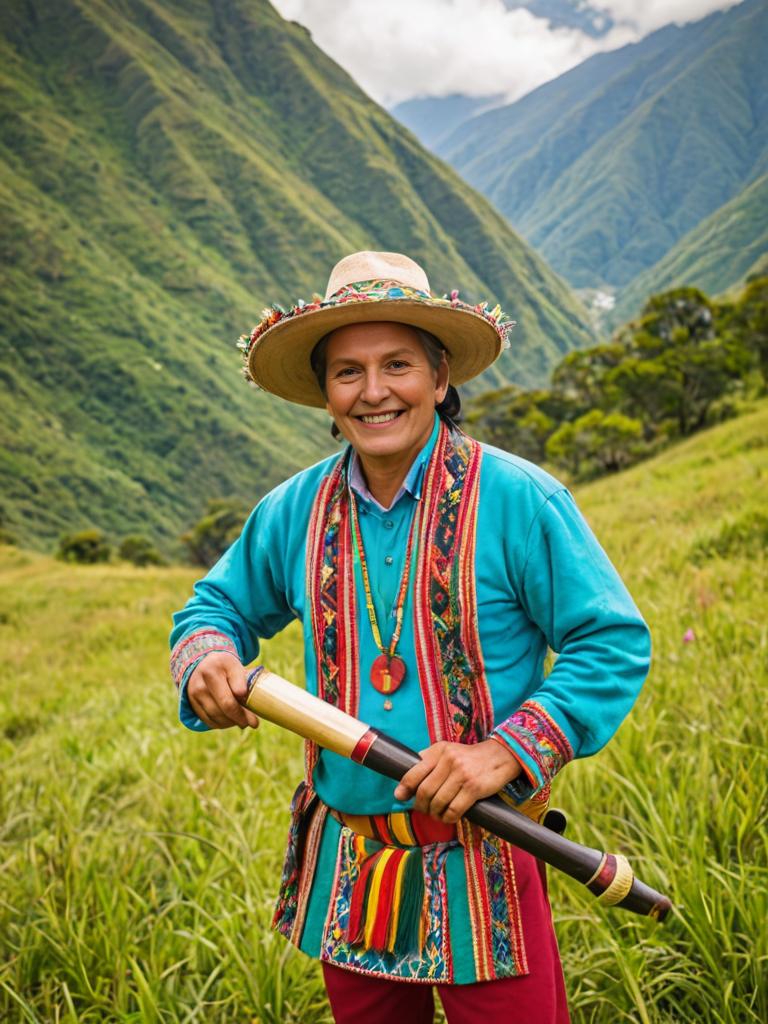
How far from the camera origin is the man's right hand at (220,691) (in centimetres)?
162

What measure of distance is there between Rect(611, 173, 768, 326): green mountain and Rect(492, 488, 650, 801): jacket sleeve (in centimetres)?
14570

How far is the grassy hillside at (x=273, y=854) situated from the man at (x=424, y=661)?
0.57 meters

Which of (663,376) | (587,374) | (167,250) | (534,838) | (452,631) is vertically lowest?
(534,838)

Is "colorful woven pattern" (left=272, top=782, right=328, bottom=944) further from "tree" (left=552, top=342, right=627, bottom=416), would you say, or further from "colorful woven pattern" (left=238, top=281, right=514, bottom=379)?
"tree" (left=552, top=342, right=627, bottom=416)

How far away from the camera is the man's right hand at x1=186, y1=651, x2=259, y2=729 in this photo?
5.33 ft

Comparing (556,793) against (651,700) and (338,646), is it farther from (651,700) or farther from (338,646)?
(338,646)

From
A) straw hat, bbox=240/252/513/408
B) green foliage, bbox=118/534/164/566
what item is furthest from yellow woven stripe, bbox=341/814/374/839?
green foliage, bbox=118/534/164/566

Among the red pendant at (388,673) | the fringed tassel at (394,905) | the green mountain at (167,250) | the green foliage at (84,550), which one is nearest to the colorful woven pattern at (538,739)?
the red pendant at (388,673)

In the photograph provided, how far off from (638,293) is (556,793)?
201924 mm

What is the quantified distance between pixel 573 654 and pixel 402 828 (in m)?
0.54

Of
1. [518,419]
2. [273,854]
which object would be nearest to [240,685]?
[273,854]

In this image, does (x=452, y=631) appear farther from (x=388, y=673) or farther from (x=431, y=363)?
(x=431, y=363)

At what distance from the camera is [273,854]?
3.05m

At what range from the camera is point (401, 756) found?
4.86 ft
